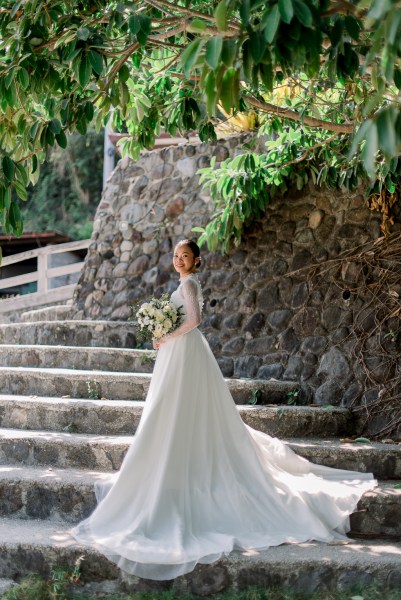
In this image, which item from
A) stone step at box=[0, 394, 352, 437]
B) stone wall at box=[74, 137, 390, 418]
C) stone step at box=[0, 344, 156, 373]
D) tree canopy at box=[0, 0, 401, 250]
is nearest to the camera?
tree canopy at box=[0, 0, 401, 250]

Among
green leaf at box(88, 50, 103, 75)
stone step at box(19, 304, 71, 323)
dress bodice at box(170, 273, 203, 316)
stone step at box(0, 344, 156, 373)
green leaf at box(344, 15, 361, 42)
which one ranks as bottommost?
stone step at box(0, 344, 156, 373)

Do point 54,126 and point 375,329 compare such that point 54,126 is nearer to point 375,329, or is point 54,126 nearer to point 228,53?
point 228,53

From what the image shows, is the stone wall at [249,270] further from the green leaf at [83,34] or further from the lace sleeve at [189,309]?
the green leaf at [83,34]

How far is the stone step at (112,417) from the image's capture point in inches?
221

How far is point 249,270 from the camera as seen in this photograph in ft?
24.3

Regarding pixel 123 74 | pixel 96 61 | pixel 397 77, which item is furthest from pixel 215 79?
pixel 123 74

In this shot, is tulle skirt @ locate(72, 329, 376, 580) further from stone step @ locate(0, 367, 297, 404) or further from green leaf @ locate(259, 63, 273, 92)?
green leaf @ locate(259, 63, 273, 92)

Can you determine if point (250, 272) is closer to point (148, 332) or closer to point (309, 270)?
point (309, 270)

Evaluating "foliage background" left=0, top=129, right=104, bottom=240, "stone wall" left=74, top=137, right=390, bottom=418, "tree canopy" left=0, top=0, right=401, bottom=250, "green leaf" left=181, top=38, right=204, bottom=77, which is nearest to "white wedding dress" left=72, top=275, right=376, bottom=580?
"tree canopy" left=0, top=0, right=401, bottom=250

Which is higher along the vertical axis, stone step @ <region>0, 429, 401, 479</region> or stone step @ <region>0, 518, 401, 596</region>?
stone step @ <region>0, 429, 401, 479</region>

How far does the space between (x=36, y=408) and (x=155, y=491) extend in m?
1.73

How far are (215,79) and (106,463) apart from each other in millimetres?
3151

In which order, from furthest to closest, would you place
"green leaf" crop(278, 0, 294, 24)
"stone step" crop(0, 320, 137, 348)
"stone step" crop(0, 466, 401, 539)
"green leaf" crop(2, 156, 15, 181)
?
"stone step" crop(0, 320, 137, 348) < "stone step" crop(0, 466, 401, 539) < "green leaf" crop(2, 156, 15, 181) < "green leaf" crop(278, 0, 294, 24)

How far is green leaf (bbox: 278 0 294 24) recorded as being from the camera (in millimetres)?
2418
